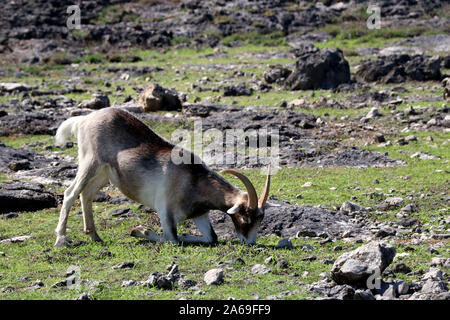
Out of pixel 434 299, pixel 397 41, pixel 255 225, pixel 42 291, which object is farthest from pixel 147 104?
pixel 397 41

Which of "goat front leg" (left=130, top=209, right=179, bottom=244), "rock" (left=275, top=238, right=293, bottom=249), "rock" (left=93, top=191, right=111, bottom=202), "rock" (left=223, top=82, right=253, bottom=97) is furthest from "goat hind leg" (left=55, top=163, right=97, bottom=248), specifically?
"rock" (left=223, top=82, right=253, bottom=97)

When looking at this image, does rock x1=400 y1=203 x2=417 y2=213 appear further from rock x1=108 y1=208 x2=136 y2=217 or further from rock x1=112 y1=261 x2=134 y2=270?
rock x1=112 y1=261 x2=134 y2=270

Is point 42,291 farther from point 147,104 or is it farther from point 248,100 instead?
point 248,100

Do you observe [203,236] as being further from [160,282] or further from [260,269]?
[160,282]

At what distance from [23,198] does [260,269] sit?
18.8 feet

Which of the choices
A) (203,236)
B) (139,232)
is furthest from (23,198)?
(203,236)

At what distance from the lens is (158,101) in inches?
800

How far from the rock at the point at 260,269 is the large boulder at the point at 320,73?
15.8 meters

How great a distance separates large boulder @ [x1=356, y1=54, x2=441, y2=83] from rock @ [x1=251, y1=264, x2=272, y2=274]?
1698cm

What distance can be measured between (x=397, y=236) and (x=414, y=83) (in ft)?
48.4

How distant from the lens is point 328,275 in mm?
7215

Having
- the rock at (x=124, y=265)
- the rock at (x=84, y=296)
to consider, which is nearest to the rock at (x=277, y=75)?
the rock at (x=124, y=265)

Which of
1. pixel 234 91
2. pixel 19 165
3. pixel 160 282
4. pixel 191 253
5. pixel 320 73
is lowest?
pixel 234 91

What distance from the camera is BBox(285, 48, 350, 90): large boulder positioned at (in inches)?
904
